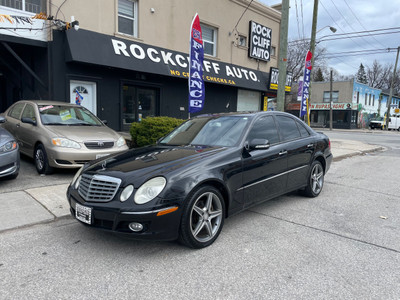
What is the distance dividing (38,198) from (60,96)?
248 inches

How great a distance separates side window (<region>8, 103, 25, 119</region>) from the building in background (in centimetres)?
221

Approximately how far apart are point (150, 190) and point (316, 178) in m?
3.65

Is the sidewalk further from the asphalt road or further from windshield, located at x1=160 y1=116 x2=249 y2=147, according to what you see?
windshield, located at x1=160 y1=116 x2=249 y2=147

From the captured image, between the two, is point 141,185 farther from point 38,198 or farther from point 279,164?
point 38,198

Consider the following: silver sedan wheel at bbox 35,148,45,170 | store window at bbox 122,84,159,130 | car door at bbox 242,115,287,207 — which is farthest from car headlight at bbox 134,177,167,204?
store window at bbox 122,84,159,130

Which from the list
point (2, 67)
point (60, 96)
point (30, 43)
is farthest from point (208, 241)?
point (2, 67)

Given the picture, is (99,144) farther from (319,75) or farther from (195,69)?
(319,75)

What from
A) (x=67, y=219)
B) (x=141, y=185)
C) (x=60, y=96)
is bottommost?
(x=67, y=219)

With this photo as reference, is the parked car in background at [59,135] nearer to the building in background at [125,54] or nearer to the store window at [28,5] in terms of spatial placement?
the building in background at [125,54]

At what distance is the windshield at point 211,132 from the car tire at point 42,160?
2.97 m

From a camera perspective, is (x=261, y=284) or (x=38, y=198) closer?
(x=261, y=284)

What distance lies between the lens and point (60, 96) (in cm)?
1037

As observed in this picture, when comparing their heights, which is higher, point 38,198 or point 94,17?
point 94,17

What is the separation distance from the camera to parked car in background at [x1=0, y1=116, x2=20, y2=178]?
17.6ft
